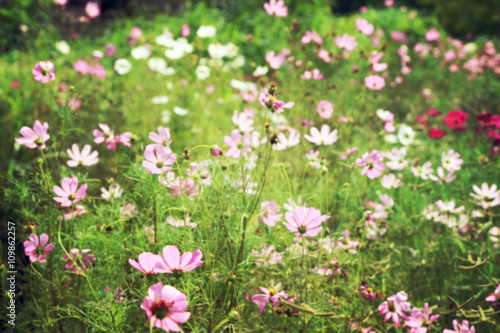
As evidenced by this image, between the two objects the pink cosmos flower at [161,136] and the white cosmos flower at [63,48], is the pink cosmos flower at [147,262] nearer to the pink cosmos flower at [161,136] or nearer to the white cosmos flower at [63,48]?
the pink cosmos flower at [161,136]

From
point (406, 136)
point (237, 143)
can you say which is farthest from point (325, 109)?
point (237, 143)

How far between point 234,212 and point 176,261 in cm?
44

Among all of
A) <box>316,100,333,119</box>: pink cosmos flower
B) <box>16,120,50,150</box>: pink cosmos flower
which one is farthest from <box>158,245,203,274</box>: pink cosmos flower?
<box>316,100,333,119</box>: pink cosmos flower

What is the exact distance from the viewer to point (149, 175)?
1168 millimetres

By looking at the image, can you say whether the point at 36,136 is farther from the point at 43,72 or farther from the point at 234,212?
the point at 234,212

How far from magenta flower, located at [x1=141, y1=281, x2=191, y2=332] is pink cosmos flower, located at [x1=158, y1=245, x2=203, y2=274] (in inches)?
2.6

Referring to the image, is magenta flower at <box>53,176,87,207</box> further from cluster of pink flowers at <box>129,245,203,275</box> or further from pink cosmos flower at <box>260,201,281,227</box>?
pink cosmos flower at <box>260,201,281,227</box>

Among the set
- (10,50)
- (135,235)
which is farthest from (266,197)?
(10,50)

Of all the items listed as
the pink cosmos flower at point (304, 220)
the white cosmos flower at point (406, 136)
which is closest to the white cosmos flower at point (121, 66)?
the white cosmos flower at point (406, 136)

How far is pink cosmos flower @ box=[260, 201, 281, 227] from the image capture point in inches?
53.3

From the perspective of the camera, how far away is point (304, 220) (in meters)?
1.02

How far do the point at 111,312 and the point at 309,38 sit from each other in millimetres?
1823

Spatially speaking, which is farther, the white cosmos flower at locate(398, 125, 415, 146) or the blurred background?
the blurred background

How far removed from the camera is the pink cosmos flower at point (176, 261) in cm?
83
